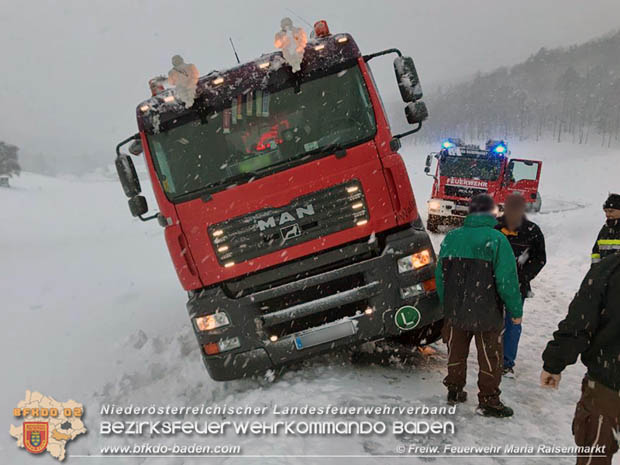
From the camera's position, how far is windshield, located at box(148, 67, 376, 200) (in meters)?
4.20

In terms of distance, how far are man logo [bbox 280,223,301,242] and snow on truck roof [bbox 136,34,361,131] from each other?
1.43 m

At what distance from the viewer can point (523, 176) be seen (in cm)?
1281

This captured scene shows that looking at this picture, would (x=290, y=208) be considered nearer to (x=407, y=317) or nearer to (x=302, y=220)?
(x=302, y=220)

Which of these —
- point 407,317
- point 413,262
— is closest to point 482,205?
point 413,262

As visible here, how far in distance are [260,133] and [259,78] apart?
1.82ft

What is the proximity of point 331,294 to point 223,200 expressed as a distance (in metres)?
1.42

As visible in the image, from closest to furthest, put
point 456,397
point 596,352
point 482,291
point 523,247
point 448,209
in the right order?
1. point 596,352
2. point 482,291
3. point 456,397
4. point 523,247
5. point 448,209

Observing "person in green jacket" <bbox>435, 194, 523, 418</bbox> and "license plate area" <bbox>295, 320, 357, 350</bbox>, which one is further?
"license plate area" <bbox>295, 320, 357, 350</bbox>

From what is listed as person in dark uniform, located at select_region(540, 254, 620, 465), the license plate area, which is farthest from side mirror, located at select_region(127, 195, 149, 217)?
person in dark uniform, located at select_region(540, 254, 620, 465)

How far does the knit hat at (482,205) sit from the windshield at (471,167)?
998 centimetres

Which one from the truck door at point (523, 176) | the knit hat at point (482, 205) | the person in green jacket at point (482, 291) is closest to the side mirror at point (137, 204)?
the person in green jacket at point (482, 291)

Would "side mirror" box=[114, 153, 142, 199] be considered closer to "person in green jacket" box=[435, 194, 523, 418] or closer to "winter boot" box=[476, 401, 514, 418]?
"person in green jacket" box=[435, 194, 523, 418]

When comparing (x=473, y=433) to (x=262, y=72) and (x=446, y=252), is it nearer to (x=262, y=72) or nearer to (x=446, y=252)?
(x=446, y=252)

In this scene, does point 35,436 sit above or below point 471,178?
below
